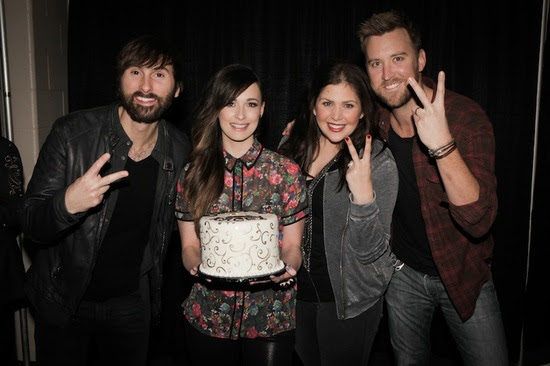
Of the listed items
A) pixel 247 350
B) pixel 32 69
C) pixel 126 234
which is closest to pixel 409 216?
pixel 247 350

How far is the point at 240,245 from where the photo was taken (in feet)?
5.67

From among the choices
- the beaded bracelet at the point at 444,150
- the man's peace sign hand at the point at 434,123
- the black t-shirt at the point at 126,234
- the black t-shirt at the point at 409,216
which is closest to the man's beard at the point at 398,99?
the black t-shirt at the point at 409,216

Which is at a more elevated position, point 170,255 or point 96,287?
point 96,287

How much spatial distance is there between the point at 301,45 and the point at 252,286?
78.8 inches

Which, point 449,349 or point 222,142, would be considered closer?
point 222,142

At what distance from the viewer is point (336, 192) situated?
2062 mm

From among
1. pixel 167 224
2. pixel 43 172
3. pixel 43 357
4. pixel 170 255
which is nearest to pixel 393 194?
pixel 167 224

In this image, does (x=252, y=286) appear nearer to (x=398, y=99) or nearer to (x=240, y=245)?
(x=240, y=245)

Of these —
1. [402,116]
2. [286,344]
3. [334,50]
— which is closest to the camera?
[286,344]

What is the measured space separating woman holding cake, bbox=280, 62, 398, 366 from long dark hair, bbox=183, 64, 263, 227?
422mm

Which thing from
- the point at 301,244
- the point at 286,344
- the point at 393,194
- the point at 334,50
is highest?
the point at 334,50

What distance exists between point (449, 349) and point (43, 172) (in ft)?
10.4

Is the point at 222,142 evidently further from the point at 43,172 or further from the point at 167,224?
the point at 43,172

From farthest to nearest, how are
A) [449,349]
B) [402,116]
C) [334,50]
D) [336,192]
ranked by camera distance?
[449,349], [334,50], [402,116], [336,192]
